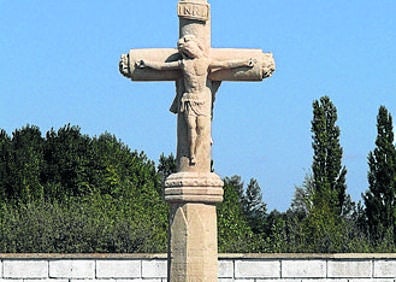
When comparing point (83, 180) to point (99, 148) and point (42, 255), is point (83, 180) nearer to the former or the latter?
point (99, 148)

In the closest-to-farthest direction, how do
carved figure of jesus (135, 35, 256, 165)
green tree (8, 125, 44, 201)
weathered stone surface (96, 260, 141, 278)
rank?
carved figure of jesus (135, 35, 256, 165)
weathered stone surface (96, 260, 141, 278)
green tree (8, 125, 44, 201)

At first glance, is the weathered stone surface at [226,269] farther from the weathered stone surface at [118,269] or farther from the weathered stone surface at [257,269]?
the weathered stone surface at [118,269]

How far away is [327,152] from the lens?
45750mm

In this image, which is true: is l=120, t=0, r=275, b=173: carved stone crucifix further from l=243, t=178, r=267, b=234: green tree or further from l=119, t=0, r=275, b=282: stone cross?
l=243, t=178, r=267, b=234: green tree

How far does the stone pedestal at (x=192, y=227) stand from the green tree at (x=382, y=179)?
33102mm

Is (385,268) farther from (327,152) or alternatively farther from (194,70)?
(327,152)

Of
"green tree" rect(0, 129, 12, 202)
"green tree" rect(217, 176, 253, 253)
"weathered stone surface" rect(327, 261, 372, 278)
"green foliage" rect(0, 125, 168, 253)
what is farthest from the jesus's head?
"green tree" rect(0, 129, 12, 202)

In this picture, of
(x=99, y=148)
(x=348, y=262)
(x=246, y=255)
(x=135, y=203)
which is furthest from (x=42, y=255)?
(x=99, y=148)

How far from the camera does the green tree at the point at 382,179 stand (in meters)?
43.8

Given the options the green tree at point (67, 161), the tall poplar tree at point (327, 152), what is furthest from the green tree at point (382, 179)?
the green tree at point (67, 161)

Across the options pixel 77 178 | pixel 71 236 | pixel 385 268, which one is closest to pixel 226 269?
pixel 385 268

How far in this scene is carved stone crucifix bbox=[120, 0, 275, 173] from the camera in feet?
35.2

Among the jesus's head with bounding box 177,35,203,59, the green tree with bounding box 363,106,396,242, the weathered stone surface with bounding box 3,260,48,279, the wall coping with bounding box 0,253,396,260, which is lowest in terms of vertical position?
the weathered stone surface with bounding box 3,260,48,279

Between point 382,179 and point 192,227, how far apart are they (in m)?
34.8
